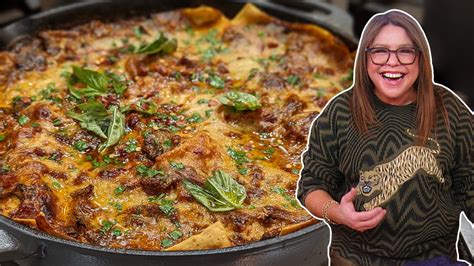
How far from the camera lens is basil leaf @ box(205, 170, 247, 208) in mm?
2863

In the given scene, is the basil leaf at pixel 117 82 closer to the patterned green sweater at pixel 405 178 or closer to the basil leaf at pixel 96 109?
the basil leaf at pixel 96 109

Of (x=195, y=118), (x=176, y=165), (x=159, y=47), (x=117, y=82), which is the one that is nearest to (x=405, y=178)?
(x=176, y=165)

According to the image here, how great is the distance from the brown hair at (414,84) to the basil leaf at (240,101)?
1.78 m

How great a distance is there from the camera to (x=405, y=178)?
1.63 meters

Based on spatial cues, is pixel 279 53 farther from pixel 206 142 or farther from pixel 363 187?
pixel 363 187

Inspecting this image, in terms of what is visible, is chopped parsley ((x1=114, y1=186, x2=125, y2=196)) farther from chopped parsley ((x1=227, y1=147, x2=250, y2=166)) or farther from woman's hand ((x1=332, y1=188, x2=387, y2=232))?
woman's hand ((x1=332, y1=188, x2=387, y2=232))

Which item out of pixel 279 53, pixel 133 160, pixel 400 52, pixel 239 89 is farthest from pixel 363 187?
pixel 279 53

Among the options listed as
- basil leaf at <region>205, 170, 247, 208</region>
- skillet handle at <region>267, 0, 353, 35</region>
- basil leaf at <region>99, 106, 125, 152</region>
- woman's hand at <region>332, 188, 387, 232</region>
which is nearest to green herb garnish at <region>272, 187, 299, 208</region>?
basil leaf at <region>205, 170, 247, 208</region>

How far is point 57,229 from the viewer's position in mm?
2738

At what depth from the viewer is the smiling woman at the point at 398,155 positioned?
162 centimetres


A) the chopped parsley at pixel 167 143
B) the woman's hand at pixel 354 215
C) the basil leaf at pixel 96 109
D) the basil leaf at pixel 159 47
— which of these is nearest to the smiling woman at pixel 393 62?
the woman's hand at pixel 354 215

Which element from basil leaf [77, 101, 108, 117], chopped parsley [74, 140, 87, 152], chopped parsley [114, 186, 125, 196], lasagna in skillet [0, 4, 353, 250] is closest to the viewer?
lasagna in skillet [0, 4, 353, 250]

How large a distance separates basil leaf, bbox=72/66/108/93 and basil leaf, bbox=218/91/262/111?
0.69 m

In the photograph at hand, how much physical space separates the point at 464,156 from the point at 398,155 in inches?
6.7
